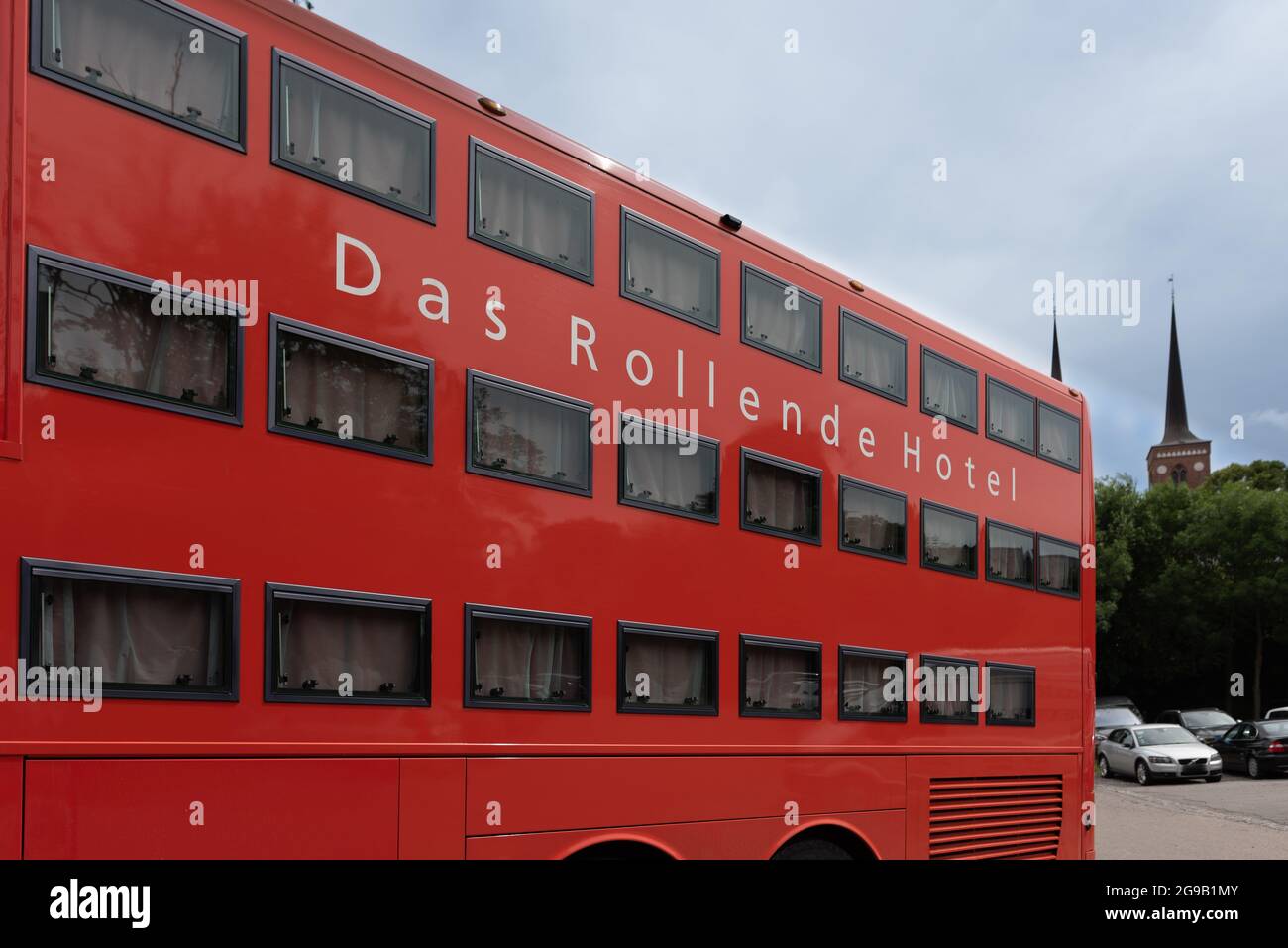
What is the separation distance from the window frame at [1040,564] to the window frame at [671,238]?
4466mm

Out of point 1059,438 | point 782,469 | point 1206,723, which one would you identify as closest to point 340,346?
point 782,469

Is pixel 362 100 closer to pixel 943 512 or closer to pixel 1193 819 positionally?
pixel 943 512

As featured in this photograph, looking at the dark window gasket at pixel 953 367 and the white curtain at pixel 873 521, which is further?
the dark window gasket at pixel 953 367

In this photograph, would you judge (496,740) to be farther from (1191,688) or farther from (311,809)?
(1191,688)

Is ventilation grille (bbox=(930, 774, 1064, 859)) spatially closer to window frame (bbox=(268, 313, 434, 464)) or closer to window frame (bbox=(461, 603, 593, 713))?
window frame (bbox=(461, 603, 593, 713))

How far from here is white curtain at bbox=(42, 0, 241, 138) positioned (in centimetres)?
466

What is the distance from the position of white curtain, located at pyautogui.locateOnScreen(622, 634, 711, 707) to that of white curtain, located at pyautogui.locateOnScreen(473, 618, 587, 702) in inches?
15.1

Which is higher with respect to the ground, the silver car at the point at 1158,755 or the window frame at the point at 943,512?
the window frame at the point at 943,512

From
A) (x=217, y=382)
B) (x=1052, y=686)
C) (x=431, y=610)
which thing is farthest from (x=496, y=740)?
(x=1052, y=686)

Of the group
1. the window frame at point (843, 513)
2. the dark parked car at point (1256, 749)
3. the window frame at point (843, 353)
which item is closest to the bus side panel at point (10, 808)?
the window frame at point (843, 513)

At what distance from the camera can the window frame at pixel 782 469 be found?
297 inches

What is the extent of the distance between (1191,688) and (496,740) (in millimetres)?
51087

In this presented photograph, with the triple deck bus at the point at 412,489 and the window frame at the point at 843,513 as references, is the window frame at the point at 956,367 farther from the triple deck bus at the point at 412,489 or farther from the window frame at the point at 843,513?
the window frame at the point at 843,513
